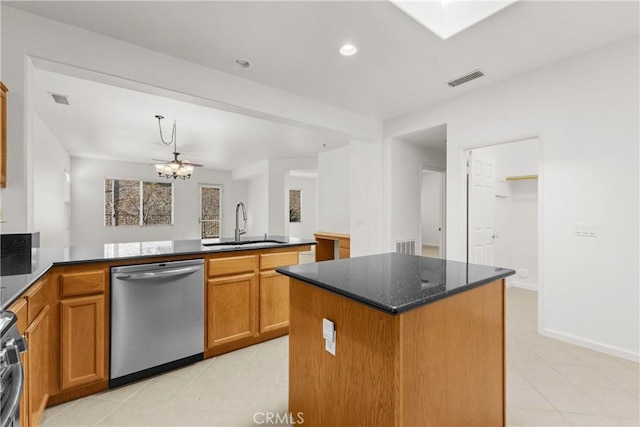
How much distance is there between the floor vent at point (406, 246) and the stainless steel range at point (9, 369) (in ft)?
13.9

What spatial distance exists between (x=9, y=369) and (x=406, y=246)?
450cm

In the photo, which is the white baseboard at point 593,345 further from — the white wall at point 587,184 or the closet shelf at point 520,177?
the closet shelf at point 520,177

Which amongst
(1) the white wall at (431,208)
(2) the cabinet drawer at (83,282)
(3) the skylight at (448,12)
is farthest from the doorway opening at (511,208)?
(1) the white wall at (431,208)

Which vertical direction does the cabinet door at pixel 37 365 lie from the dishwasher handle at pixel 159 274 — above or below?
below

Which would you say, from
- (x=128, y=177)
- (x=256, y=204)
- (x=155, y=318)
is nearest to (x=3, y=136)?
(x=155, y=318)

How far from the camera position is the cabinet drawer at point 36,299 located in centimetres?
139

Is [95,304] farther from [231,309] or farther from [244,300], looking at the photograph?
[244,300]

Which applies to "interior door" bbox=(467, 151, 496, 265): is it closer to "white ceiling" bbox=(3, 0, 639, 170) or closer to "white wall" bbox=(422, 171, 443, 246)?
"white ceiling" bbox=(3, 0, 639, 170)

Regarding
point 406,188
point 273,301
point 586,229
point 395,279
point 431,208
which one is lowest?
point 273,301

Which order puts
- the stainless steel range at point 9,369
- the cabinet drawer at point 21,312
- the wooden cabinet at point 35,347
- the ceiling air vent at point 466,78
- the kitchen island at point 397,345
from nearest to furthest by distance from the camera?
the stainless steel range at point 9,369
the kitchen island at point 397,345
the cabinet drawer at point 21,312
the wooden cabinet at point 35,347
the ceiling air vent at point 466,78

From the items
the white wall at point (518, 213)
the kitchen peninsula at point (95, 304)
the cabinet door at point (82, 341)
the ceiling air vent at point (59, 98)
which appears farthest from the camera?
the white wall at point (518, 213)

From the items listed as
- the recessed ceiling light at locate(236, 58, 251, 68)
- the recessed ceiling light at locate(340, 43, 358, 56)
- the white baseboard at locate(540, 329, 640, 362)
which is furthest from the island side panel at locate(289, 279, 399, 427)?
the white baseboard at locate(540, 329, 640, 362)

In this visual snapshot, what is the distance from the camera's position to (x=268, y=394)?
1.97 m

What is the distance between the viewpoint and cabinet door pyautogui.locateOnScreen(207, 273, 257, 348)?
7.93 ft
